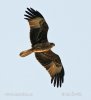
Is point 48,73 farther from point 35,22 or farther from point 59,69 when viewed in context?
point 35,22

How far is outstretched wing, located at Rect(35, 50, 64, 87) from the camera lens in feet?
67.8

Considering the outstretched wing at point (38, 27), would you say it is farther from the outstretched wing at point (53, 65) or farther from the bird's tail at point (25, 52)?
the outstretched wing at point (53, 65)

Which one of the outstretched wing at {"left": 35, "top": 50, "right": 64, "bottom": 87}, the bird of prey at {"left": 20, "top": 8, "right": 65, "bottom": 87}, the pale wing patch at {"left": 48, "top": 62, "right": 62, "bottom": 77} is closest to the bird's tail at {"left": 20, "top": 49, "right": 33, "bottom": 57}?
the bird of prey at {"left": 20, "top": 8, "right": 65, "bottom": 87}

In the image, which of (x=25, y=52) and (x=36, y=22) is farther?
(x=36, y=22)

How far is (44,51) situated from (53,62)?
610 mm

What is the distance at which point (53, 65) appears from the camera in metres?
21.1

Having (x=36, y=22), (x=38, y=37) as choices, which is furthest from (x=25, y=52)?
(x=36, y=22)

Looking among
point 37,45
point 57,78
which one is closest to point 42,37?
point 37,45

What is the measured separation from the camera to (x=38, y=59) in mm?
20562

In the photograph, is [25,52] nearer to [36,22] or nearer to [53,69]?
[36,22]

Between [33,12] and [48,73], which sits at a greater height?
[33,12]

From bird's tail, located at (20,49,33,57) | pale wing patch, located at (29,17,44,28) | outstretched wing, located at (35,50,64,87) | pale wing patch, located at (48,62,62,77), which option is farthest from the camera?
pale wing patch, located at (48,62,62,77)

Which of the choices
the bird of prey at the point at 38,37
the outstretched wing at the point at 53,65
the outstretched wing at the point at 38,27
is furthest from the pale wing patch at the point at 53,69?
the outstretched wing at the point at 38,27

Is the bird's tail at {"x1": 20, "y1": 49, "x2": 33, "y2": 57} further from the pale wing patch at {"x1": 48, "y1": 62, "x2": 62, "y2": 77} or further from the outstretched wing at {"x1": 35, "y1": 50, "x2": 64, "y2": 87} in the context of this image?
the pale wing patch at {"x1": 48, "y1": 62, "x2": 62, "y2": 77}
